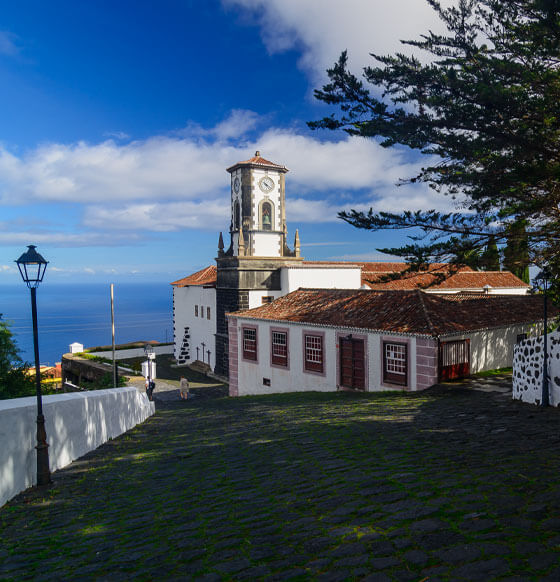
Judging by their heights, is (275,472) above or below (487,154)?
below

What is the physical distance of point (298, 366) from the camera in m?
22.6

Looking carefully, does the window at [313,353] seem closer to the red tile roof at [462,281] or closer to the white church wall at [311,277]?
the white church wall at [311,277]

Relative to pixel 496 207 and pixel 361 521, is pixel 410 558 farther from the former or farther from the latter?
pixel 496 207

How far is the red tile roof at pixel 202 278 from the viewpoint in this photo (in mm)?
40303

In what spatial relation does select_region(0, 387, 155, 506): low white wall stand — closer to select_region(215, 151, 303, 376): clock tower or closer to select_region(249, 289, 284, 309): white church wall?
select_region(249, 289, 284, 309): white church wall

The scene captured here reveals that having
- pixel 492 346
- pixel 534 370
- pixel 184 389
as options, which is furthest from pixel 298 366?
pixel 534 370

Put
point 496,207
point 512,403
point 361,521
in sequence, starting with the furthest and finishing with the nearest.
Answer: point 496,207, point 512,403, point 361,521

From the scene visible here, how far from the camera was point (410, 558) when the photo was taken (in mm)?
4148

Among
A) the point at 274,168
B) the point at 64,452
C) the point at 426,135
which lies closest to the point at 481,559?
the point at 64,452

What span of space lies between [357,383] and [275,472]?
1285 cm

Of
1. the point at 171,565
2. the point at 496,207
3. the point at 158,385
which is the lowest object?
the point at 158,385

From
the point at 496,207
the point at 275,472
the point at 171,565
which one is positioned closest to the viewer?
the point at 171,565

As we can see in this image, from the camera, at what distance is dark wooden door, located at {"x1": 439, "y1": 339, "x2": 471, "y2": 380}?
56.6 feet

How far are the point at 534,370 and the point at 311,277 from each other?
2269 centimetres
